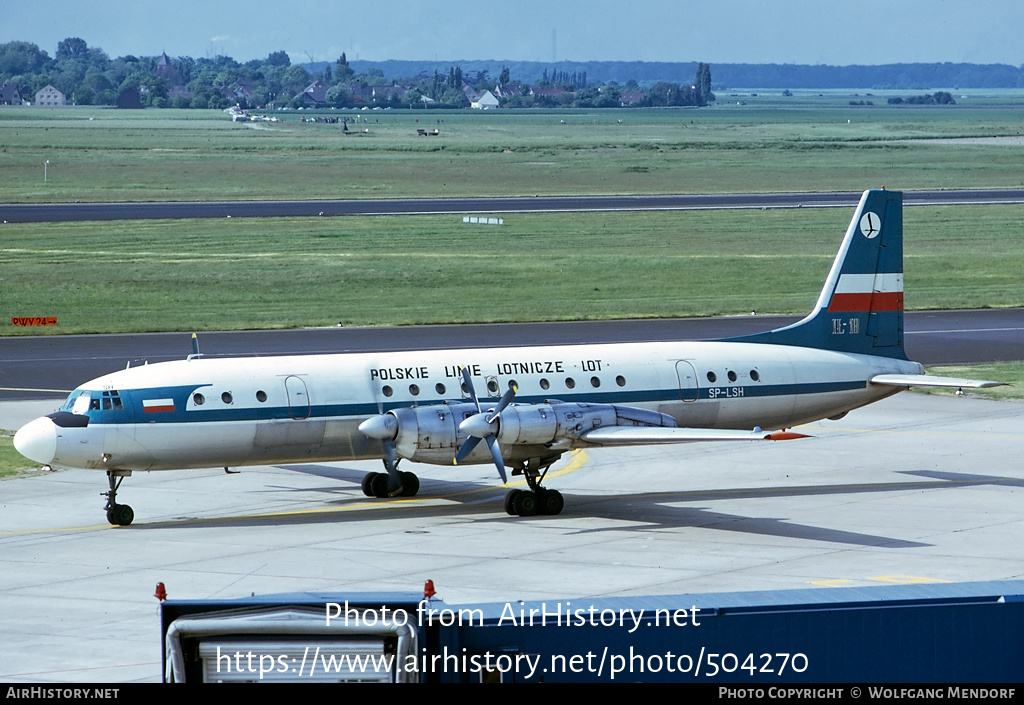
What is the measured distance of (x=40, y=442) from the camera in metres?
28.5

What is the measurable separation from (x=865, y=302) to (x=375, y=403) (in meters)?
13.5

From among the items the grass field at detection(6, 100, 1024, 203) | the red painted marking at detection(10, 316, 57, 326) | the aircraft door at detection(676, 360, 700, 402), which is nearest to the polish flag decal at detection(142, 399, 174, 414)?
the aircraft door at detection(676, 360, 700, 402)

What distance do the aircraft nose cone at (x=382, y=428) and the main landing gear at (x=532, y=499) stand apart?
9.10 ft

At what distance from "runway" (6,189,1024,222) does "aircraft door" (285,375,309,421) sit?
71151mm

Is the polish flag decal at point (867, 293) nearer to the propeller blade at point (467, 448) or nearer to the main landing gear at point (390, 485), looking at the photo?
the propeller blade at point (467, 448)

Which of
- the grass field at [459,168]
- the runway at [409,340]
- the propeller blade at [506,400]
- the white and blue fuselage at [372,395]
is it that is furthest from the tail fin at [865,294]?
the grass field at [459,168]

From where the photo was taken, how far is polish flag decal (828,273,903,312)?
35.8 meters

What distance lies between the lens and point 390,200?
116m

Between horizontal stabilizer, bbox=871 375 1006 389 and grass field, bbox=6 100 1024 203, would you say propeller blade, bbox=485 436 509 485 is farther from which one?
grass field, bbox=6 100 1024 203

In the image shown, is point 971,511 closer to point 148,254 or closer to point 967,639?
point 967,639

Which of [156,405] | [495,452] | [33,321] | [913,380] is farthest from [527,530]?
[33,321]

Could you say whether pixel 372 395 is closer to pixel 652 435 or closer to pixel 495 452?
pixel 495 452

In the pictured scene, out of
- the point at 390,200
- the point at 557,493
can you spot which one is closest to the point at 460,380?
the point at 557,493

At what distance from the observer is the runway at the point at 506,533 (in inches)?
912
